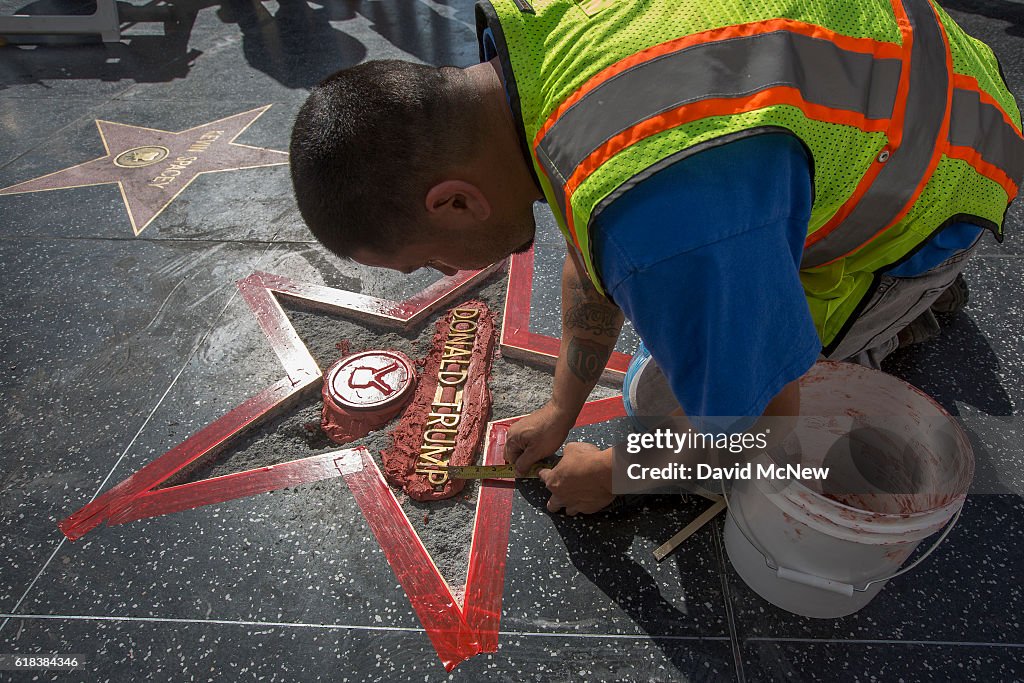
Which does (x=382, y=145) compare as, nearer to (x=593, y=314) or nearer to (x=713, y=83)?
(x=713, y=83)

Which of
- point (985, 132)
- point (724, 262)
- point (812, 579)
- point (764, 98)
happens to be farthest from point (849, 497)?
point (764, 98)

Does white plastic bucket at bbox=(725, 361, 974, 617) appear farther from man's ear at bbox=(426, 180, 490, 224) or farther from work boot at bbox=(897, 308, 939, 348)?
man's ear at bbox=(426, 180, 490, 224)

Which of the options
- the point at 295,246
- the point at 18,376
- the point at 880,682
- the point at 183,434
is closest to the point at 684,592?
the point at 880,682

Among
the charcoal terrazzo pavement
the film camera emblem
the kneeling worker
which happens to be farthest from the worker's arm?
the film camera emblem

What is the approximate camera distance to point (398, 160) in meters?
1.29

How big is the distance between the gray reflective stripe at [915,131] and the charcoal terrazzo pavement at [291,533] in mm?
1064

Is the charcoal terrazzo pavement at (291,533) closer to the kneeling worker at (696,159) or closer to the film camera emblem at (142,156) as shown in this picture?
the film camera emblem at (142,156)

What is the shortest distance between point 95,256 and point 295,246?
3.19 feet

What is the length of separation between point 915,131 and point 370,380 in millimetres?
1832

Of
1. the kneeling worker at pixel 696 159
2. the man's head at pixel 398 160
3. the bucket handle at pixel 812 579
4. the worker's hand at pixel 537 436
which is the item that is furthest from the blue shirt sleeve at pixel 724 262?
the worker's hand at pixel 537 436

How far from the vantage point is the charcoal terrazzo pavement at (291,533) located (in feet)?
5.54

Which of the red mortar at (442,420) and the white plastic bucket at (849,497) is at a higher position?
the white plastic bucket at (849,497)

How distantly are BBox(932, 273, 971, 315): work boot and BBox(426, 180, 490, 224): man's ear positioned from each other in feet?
6.81

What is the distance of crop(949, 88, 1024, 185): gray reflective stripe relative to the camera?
132 cm
